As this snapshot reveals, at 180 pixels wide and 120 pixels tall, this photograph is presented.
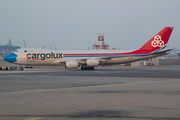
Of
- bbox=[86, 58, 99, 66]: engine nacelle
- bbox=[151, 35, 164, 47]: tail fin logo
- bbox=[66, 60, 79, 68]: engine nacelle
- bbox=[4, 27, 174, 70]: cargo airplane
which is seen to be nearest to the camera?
bbox=[66, 60, 79, 68]: engine nacelle

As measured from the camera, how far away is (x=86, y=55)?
50.2 metres

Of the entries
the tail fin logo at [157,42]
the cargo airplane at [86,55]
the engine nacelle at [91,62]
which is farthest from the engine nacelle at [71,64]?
the tail fin logo at [157,42]

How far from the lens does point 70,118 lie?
7.90m

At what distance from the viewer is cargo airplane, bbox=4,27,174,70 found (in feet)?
160

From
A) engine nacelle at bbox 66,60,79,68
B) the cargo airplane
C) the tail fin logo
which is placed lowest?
engine nacelle at bbox 66,60,79,68

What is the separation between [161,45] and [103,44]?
6595cm

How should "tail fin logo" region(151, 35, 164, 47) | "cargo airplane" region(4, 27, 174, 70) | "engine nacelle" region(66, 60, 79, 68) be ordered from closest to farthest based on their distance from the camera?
"engine nacelle" region(66, 60, 79, 68), "cargo airplane" region(4, 27, 174, 70), "tail fin logo" region(151, 35, 164, 47)

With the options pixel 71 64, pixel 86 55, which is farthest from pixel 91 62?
pixel 71 64

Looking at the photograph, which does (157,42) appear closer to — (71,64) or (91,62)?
(91,62)

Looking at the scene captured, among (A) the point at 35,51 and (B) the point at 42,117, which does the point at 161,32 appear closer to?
(A) the point at 35,51

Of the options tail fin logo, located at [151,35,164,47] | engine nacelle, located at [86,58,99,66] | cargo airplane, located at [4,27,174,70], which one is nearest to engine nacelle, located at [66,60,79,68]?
cargo airplane, located at [4,27,174,70]

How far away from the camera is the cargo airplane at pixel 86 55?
48.8 m

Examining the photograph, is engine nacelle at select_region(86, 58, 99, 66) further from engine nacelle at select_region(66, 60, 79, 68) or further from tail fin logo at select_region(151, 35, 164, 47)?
tail fin logo at select_region(151, 35, 164, 47)

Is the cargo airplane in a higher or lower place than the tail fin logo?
lower
